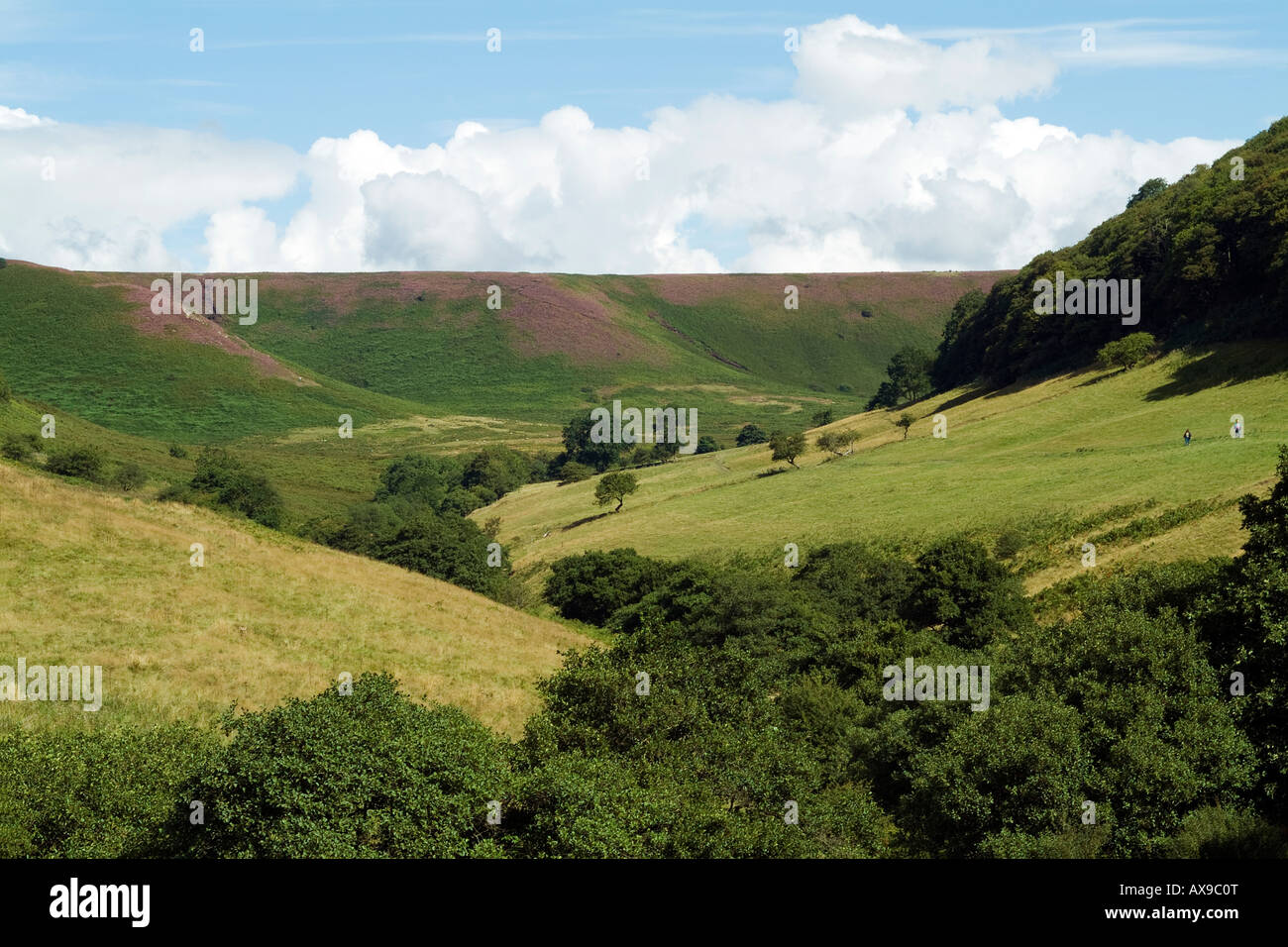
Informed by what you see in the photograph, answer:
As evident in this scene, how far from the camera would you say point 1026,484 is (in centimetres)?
6856

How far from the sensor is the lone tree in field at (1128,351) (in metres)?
89.4

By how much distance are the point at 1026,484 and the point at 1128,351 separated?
91.5 feet

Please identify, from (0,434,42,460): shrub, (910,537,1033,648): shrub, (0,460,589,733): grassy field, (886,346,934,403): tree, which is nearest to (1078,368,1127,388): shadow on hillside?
(886,346,934,403): tree

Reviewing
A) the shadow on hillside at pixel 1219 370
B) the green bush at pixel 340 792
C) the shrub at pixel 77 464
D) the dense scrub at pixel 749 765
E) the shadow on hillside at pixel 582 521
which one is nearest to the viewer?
the green bush at pixel 340 792

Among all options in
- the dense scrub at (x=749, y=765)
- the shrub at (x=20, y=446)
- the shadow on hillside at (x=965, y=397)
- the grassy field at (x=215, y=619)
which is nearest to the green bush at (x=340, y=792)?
the dense scrub at (x=749, y=765)

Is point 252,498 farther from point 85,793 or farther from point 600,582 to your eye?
point 85,793

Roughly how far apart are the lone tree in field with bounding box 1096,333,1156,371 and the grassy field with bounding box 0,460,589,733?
57375mm

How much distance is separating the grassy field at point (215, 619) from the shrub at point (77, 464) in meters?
27.9

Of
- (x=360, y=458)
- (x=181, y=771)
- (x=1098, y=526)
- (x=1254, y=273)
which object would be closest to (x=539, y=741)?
(x=181, y=771)

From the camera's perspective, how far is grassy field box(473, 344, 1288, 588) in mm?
56094

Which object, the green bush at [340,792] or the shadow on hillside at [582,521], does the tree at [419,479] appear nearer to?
the shadow on hillside at [582,521]

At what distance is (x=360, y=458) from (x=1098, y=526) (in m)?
111

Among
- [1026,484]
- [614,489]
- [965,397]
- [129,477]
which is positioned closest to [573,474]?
[614,489]
